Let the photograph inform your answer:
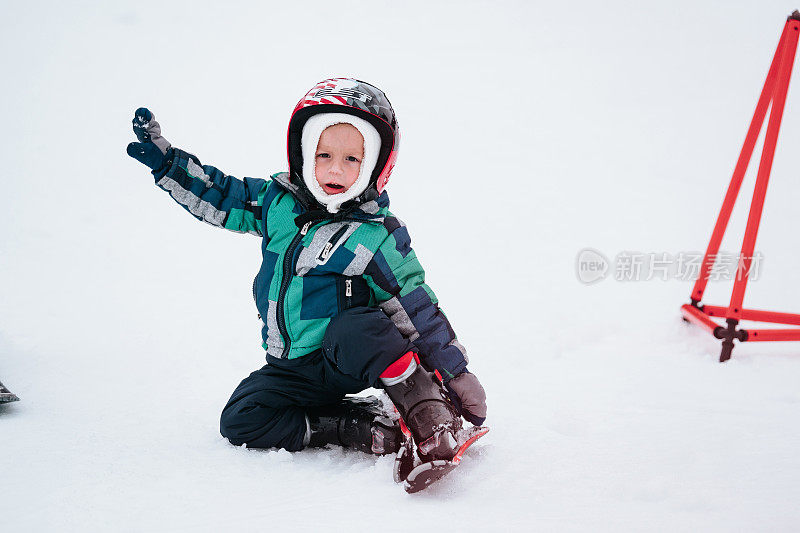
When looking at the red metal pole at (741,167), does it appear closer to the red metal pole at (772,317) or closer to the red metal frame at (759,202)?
the red metal frame at (759,202)

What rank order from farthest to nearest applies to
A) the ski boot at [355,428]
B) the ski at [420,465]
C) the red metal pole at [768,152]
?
the red metal pole at [768,152], the ski boot at [355,428], the ski at [420,465]

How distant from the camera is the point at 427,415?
1502 mm

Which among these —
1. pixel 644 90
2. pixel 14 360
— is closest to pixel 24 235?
pixel 14 360

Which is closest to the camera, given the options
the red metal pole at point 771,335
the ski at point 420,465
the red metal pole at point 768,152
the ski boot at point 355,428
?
the ski at point 420,465

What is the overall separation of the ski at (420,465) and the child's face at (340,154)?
60cm

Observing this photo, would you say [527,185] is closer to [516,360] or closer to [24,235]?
[516,360]

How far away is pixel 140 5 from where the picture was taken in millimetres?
4215

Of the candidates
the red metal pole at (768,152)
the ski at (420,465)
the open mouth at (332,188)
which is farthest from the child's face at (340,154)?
the red metal pole at (768,152)

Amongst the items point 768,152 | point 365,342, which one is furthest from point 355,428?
point 768,152

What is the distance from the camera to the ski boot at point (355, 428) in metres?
1.61

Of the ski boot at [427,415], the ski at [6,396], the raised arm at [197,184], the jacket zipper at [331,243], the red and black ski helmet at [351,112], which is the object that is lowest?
the ski at [6,396]

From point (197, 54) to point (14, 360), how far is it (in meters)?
2.74

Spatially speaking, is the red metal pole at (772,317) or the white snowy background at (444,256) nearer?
the white snowy background at (444,256)

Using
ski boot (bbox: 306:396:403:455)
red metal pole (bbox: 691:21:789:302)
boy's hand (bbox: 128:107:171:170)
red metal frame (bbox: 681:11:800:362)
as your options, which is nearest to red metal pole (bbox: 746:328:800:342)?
red metal frame (bbox: 681:11:800:362)
